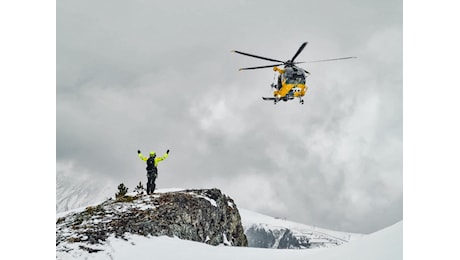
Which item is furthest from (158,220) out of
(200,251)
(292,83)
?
(292,83)

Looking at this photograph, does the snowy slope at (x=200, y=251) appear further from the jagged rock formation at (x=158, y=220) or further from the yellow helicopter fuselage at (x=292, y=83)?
the yellow helicopter fuselage at (x=292, y=83)

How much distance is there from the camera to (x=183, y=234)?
16062mm

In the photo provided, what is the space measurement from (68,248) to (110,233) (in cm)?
159

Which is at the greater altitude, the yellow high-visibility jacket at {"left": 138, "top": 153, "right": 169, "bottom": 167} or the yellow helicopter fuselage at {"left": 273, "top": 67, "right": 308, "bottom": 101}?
the yellow helicopter fuselage at {"left": 273, "top": 67, "right": 308, "bottom": 101}

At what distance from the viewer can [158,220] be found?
15.1 m

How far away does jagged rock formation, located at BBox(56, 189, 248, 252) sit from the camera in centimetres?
1325

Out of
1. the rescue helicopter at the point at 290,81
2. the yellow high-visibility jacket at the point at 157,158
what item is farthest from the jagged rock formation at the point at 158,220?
the rescue helicopter at the point at 290,81

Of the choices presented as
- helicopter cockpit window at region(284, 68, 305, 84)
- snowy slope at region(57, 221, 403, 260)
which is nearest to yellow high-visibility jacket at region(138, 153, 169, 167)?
snowy slope at region(57, 221, 403, 260)

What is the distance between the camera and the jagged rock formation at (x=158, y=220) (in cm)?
1325

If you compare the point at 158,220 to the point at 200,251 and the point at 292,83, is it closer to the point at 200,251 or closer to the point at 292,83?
the point at 200,251

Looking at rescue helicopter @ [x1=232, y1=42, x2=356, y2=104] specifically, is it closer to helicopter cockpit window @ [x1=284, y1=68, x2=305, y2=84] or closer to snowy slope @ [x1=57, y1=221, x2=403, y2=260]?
helicopter cockpit window @ [x1=284, y1=68, x2=305, y2=84]
